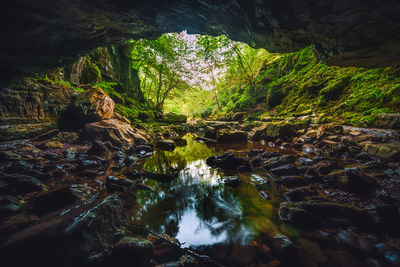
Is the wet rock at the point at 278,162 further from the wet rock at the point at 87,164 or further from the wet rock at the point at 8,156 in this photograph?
the wet rock at the point at 8,156

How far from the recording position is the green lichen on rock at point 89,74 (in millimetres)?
9159

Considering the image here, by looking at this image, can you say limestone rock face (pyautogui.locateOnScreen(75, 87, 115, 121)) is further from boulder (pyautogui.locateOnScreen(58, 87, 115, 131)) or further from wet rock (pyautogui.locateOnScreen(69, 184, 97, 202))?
wet rock (pyautogui.locateOnScreen(69, 184, 97, 202))

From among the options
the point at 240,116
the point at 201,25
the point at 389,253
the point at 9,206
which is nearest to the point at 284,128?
the point at 201,25

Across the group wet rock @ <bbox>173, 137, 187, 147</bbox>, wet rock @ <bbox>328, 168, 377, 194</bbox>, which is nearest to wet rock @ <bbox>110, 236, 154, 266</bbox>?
wet rock @ <bbox>328, 168, 377, 194</bbox>

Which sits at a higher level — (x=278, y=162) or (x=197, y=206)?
(x=278, y=162)

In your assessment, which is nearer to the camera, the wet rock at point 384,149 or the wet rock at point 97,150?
the wet rock at point 384,149

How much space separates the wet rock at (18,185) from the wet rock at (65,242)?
1650mm

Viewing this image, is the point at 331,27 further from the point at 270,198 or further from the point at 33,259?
the point at 33,259

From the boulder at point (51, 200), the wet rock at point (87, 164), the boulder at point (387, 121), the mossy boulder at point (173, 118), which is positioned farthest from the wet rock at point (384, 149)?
the mossy boulder at point (173, 118)

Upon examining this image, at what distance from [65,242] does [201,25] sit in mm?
4143

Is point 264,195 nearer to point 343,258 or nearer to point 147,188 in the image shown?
point 343,258

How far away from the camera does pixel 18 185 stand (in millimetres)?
2514

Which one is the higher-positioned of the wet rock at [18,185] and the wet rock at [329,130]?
the wet rock at [329,130]

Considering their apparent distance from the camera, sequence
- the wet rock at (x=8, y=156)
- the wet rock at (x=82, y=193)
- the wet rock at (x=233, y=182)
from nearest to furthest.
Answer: the wet rock at (x=82, y=193) → the wet rock at (x=233, y=182) → the wet rock at (x=8, y=156)
